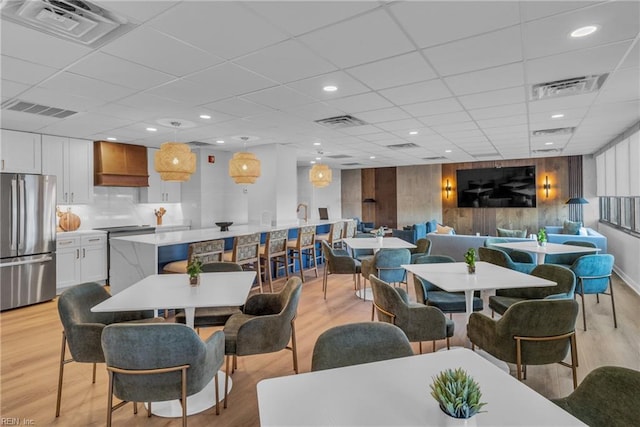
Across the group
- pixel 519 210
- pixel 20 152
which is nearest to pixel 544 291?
pixel 20 152

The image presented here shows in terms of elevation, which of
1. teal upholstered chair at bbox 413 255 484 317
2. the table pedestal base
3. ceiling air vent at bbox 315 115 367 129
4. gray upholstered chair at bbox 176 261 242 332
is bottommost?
the table pedestal base

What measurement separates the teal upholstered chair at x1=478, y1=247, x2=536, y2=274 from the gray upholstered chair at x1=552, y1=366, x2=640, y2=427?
113 inches

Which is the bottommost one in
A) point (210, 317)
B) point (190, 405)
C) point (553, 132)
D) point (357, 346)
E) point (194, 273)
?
point (190, 405)

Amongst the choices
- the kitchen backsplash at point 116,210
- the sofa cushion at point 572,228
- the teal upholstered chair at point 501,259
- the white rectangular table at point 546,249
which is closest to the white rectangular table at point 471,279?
the teal upholstered chair at point 501,259

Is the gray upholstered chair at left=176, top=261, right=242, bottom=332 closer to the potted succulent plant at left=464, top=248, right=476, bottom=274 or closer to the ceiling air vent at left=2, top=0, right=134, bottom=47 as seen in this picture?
the potted succulent plant at left=464, top=248, right=476, bottom=274

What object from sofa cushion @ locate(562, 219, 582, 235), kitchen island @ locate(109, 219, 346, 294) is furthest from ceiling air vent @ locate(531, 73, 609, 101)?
sofa cushion @ locate(562, 219, 582, 235)

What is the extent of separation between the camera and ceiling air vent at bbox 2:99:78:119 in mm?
4076

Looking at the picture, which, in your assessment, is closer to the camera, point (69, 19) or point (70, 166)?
point (69, 19)

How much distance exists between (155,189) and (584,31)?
743 centimetres

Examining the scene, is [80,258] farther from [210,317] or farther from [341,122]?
[341,122]

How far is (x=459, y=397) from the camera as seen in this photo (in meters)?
1.11

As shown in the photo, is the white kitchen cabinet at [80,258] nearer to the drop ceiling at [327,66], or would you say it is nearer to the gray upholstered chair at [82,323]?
the drop ceiling at [327,66]

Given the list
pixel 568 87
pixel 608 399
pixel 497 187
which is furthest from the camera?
pixel 497 187

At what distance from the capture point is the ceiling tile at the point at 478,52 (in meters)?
2.58
